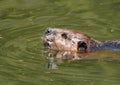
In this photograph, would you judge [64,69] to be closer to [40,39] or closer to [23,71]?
[23,71]

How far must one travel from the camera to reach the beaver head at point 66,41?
12.0m

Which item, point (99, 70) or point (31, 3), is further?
point (31, 3)

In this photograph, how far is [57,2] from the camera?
674 inches

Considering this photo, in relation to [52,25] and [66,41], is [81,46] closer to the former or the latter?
[66,41]

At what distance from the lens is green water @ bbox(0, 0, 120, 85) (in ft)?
33.7

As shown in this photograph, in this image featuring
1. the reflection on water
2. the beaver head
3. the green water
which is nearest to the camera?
the green water

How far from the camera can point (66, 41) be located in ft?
39.9

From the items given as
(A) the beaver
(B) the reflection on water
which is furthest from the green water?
(A) the beaver

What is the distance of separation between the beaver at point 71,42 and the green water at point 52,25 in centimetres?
17

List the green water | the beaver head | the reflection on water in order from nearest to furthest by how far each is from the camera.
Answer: the green water → the reflection on water → the beaver head

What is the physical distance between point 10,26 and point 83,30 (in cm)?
192

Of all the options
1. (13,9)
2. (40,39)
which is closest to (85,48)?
(40,39)

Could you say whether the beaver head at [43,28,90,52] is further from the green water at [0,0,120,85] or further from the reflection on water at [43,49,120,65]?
the green water at [0,0,120,85]

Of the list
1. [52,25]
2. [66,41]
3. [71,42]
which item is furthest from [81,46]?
[52,25]
